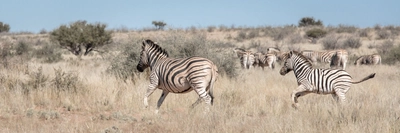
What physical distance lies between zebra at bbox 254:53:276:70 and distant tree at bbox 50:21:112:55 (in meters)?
13.4

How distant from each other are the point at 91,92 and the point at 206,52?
537cm

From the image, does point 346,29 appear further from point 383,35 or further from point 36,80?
point 36,80

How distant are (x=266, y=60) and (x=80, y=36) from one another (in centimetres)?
1432

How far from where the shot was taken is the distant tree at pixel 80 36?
33219 millimetres

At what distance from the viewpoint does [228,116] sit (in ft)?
27.5

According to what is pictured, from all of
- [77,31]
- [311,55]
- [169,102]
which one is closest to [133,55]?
[169,102]

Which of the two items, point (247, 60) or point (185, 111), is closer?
point (185, 111)

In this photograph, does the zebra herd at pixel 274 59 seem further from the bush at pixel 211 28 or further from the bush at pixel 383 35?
the bush at pixel 211 28

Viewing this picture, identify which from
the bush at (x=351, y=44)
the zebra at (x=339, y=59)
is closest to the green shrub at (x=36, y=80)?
the zebra at (x=339, y=59)

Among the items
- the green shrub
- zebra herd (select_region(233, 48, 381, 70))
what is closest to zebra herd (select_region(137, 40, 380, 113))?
the green shrub

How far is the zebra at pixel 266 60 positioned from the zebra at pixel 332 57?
93.9 inches

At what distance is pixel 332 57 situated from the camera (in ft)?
82.1

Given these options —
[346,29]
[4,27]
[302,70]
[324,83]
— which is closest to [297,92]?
[324,83]

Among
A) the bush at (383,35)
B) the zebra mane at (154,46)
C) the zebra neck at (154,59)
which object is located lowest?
the bush at (383,35)
